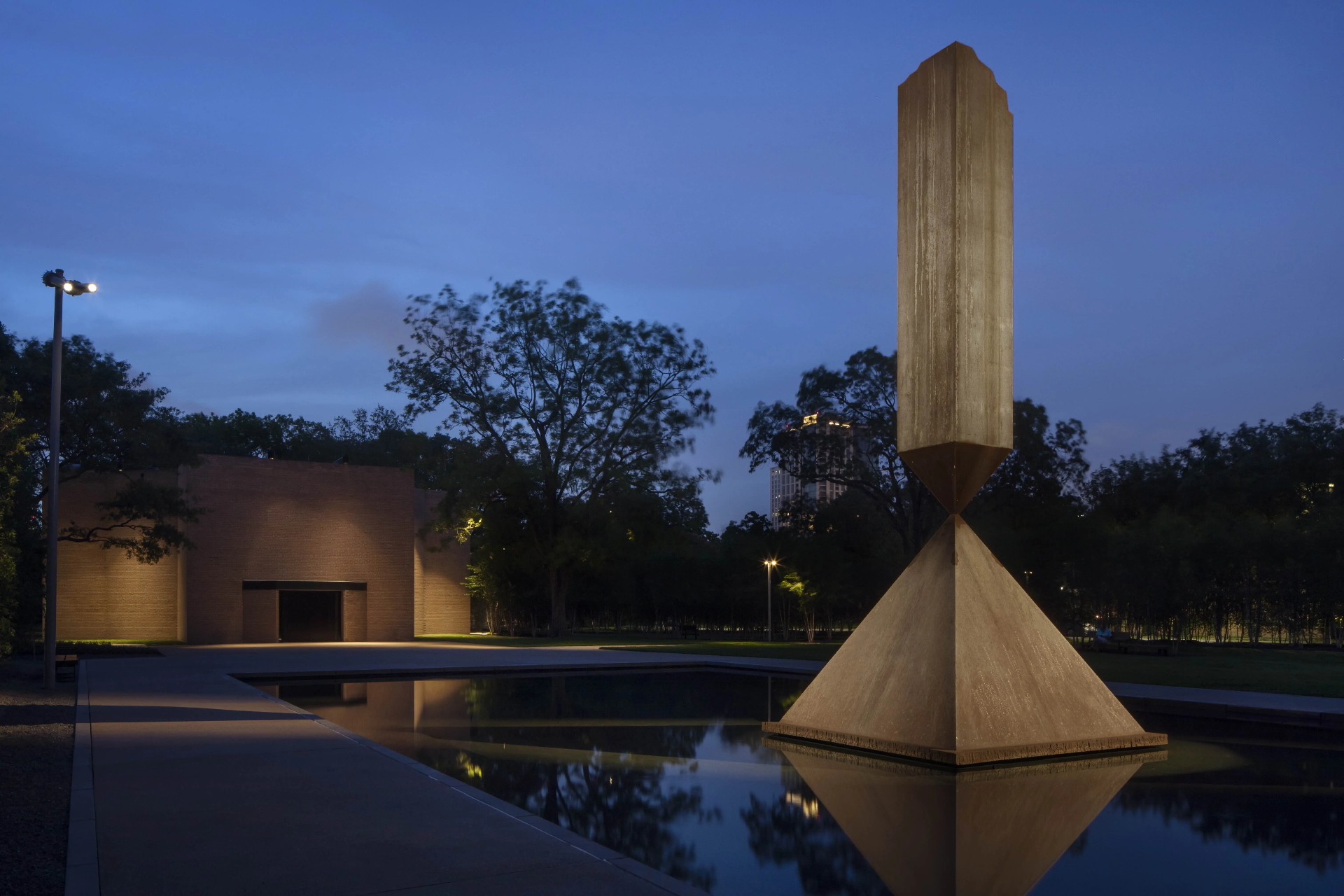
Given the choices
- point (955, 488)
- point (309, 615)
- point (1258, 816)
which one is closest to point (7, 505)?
point (955, 488)

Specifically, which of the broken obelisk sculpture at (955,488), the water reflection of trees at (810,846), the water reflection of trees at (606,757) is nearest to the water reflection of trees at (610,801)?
the water reflection of trees at (606,757)

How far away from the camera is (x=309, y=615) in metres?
34.3

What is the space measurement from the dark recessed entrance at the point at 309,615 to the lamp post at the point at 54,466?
19.7 meters

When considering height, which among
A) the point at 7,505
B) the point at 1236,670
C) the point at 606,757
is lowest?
the point at 1236,670

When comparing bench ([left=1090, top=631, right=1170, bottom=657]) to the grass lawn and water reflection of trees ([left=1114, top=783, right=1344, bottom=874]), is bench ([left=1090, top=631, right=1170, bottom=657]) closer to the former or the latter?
the grass lawn

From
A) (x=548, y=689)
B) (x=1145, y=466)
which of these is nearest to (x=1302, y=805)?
(x=548, y=689)

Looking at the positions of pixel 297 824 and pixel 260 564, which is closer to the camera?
pixel 297 824

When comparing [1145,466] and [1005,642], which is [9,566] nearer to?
[1005,642]

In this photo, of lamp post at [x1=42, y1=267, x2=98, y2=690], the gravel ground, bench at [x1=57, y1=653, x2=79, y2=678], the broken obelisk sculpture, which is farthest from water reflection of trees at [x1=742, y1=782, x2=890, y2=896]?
bench at [x1=57, y1=653, x2=79, y2=678]

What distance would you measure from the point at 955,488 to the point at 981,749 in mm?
2366

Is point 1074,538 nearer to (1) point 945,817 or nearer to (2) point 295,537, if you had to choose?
(2) point 295,537

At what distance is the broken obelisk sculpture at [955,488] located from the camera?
8.40 metres

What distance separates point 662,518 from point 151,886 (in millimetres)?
32790

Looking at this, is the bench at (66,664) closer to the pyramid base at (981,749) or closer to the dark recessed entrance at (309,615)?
the pyramid base at (981,749)
